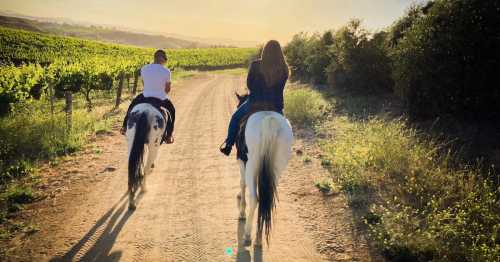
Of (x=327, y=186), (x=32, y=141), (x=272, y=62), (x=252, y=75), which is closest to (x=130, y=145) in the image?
(x=252, y=75)

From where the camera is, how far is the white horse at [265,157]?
14.4 ft

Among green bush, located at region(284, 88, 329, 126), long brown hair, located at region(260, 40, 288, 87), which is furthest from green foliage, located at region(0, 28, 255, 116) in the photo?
long brown hair, located at region(260, 40, 288, 87)

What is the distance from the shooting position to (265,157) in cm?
439

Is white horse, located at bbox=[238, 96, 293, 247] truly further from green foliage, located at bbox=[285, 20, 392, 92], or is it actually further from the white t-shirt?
green foliage, located at bbox=[285, 20, 392, 92]

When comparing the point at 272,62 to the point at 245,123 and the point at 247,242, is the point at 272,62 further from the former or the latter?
the point at 247,242

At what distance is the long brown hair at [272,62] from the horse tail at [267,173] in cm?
71

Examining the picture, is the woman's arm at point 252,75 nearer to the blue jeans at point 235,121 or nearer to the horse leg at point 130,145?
the blue jeans at point 235,121

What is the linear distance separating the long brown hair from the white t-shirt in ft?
8.32

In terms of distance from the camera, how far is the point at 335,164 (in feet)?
24.8

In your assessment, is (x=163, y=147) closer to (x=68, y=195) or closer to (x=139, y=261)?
(x=68, y=195)

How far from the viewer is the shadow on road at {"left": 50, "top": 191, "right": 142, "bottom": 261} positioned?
425 centimetres

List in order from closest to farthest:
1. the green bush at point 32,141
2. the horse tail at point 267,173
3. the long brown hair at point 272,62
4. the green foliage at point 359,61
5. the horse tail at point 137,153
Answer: the horse tail at point 267,173 → the long brown hair at point 272,62 → the horse tail at point 137,153 → the green bush at point 32,141 → the green foliage at point 359,61

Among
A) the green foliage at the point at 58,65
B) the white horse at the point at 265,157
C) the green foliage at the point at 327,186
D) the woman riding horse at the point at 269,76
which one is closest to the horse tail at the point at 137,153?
the woman riding horse at the point at 269,76

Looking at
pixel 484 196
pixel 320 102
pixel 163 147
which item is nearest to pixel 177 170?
pixel 163 147
